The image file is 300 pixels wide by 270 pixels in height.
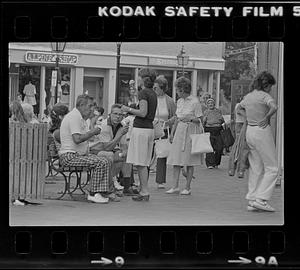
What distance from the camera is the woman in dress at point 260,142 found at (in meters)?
6.88

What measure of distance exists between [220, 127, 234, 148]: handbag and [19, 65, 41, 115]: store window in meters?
1.48

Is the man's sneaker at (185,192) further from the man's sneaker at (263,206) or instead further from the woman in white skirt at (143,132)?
the man's sneaker at (263,206)

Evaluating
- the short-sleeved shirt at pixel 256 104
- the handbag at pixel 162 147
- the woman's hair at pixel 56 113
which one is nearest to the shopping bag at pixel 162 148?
the handbag at pixel 162 147

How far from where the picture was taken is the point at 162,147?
7.00 meters

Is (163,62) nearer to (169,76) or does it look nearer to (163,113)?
(169,76)

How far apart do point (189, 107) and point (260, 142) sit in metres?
0.62

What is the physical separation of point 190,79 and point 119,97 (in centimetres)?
57

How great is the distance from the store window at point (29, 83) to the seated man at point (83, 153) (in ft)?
1.08

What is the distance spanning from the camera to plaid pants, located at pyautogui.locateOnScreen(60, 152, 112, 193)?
6.92 m

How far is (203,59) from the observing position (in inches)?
265

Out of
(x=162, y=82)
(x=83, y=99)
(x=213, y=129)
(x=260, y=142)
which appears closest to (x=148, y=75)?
(x=162, y=82)

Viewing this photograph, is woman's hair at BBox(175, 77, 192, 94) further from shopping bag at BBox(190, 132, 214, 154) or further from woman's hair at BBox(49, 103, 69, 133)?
woman's hair at BBox(49, 103, 69, 133)

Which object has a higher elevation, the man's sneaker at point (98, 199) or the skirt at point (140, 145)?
the skirt at point (140, 145)

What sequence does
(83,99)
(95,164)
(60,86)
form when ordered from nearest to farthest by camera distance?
(60,86) → (83,99) → (95,164)
